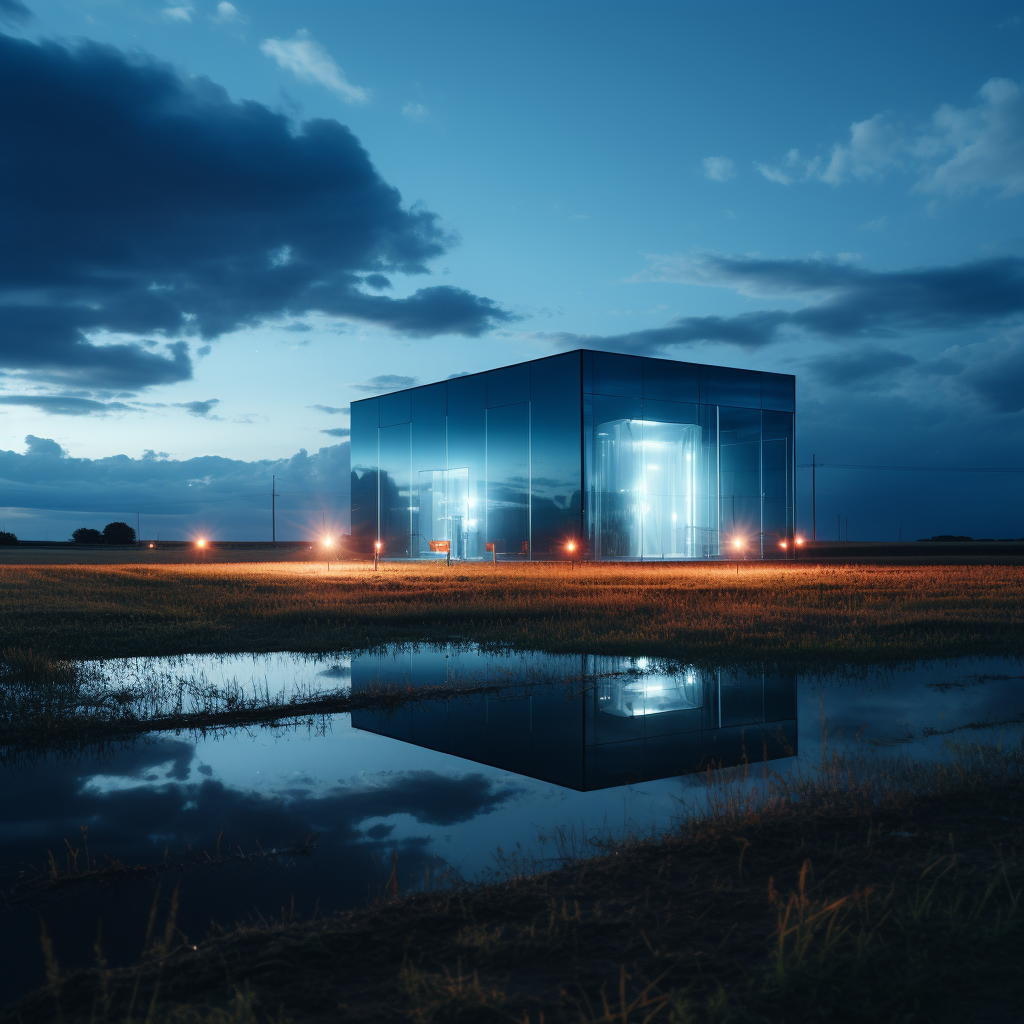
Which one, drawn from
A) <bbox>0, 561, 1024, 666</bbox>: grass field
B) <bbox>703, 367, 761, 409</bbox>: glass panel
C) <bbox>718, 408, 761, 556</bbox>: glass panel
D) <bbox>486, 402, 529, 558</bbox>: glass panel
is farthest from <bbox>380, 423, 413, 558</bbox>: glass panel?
<bbox>0, 561, 1024, 666</bbox>: grass field

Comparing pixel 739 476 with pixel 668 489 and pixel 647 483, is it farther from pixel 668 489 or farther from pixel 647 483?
pixel 647 483

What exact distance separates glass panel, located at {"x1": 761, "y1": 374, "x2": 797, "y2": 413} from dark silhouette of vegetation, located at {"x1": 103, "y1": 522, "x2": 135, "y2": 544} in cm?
8173

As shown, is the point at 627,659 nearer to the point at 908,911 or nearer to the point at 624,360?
the point at 908,911

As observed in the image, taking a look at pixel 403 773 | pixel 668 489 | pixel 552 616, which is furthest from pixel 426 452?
pixel 403 773

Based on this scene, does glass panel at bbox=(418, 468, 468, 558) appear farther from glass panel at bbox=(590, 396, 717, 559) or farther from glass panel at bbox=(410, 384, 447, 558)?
glass panel at bbox=(590, 396, 717, 559)

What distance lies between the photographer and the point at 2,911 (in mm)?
4555

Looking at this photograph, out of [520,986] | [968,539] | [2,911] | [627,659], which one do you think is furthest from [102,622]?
[968,539]

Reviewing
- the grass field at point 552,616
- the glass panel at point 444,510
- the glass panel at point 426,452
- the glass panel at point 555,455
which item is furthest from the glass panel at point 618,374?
the grass field at point 552,616

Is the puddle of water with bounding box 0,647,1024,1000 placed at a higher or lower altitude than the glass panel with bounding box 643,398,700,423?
lower

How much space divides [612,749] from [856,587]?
2030cm

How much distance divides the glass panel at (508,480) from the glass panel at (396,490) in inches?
283

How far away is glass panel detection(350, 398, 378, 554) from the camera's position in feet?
167

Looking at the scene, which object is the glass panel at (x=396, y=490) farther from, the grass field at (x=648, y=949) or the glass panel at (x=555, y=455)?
the grass field at (x=648, y=949)

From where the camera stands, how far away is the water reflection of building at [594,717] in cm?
748
